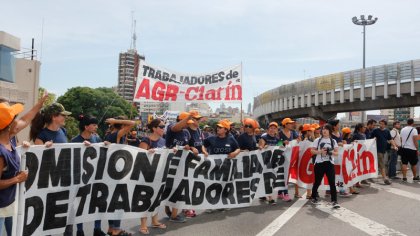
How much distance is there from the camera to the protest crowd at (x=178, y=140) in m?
3.77

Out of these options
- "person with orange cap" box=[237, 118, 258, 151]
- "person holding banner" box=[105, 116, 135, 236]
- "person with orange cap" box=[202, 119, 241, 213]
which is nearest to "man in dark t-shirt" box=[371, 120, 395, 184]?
"person with orange cap" box=[237, 118, 258, 151]

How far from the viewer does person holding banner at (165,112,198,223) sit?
658 cm

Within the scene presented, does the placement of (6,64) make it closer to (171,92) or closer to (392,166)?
(171,92)

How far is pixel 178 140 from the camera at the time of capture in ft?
22.3

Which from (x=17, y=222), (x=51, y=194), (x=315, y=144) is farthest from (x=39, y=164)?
(x=315, y=144)

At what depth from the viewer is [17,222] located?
407 centimetres

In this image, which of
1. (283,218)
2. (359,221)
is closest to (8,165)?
(283,218)

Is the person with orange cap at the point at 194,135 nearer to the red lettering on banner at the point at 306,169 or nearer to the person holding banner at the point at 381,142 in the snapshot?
the red lettering on banner at the point at 306,169

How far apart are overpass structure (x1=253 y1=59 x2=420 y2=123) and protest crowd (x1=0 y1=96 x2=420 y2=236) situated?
19.9 meters

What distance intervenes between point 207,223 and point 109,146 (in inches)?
83.6

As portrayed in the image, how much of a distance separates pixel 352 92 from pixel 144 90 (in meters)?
28.0

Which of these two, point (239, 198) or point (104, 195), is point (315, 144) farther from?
point (104, 195)

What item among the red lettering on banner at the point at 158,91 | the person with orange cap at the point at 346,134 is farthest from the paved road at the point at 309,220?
the red lettering on banner at the point at 158,91

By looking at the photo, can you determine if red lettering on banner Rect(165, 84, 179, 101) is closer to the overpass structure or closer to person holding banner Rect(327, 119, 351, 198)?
Answer: person holding banner Rect(327, 119, 351, 198)
